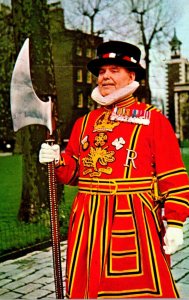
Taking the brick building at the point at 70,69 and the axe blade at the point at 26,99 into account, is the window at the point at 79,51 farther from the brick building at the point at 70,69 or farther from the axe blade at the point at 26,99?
the axe blade at the point at 26,99

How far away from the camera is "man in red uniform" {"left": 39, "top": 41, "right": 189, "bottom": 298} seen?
5.00 ft

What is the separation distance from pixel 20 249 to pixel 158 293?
1410 millimetres

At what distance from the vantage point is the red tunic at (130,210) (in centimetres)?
154

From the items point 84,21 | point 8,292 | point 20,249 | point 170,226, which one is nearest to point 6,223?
point 20,249

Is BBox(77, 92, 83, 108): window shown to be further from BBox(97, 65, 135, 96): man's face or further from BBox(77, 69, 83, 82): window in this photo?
BBox(97, 65, 135, 96): man's face

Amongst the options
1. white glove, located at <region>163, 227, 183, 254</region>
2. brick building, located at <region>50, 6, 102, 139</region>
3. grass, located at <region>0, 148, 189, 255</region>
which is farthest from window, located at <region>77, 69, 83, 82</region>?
white glove, located at <region>163, 227, 183, 254</region>

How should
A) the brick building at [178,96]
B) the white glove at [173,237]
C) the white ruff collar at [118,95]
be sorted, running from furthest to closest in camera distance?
the brick building at [178,96], the white ruff collar at [118,95], the white glove at [173,237]

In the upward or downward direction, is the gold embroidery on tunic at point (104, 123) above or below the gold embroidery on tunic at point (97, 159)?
above

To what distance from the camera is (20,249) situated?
2.80 metres

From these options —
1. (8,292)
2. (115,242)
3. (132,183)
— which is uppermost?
(132,183)

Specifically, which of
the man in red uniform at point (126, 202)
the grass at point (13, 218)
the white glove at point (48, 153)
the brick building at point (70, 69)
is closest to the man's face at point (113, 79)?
the man in red uniform at point (126, 202)

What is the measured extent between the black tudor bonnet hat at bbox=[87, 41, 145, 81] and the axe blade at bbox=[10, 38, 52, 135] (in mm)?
216

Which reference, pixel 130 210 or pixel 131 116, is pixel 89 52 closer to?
pixel 131 116

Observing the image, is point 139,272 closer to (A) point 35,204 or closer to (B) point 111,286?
(B) point 111,286
